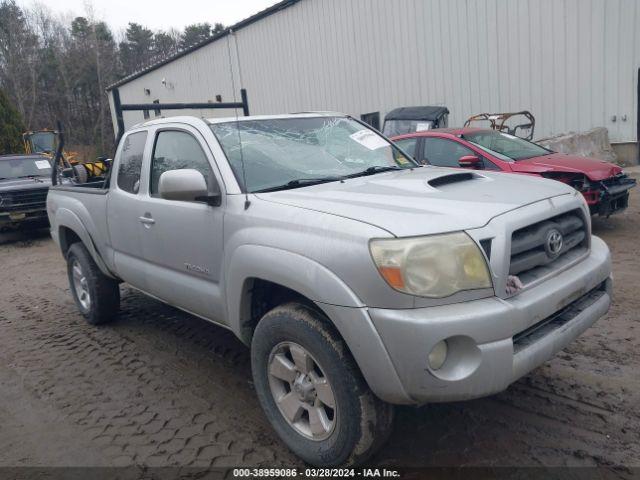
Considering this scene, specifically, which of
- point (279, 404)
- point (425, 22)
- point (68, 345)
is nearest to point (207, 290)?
point (279, 404)

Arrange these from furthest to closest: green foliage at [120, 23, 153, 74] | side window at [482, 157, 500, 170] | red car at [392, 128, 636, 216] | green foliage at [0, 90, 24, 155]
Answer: green foliage at [120, 23, 153, 74] → green foliage at [0, 90, 24, 155] → side window at [482, 157, 500, 170] → red car at [392, 128, 636, 216]

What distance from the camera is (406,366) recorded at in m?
2.31

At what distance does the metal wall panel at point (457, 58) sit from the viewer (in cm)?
1274

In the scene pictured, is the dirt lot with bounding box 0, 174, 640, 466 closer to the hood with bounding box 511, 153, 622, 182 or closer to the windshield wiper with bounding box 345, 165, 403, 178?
the windshield wiper with bounding box 345, 165, 403, 178

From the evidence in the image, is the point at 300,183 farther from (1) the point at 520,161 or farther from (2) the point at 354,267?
(1) the point at 520,161

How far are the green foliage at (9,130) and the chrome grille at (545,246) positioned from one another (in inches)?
1061

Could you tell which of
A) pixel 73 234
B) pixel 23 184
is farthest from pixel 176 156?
pixel 23 184

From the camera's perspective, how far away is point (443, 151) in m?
7.80

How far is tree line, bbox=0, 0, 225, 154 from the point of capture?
40656mm

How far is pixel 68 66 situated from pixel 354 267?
51.2 meters

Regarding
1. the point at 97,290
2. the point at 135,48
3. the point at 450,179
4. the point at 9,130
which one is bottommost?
the point at 97,290

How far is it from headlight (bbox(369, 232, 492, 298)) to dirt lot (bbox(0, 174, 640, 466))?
40.3 inches

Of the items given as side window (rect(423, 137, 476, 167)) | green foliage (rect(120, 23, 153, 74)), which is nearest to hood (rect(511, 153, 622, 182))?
side window (rect(423, 137, 476, 167))

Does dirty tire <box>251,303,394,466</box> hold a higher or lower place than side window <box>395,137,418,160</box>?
→ lower
